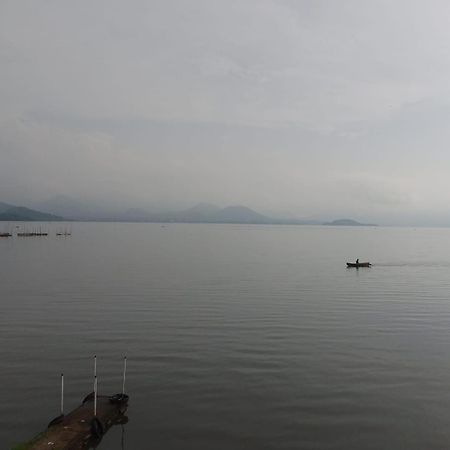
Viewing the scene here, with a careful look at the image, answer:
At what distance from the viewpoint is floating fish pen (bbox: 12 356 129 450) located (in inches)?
679

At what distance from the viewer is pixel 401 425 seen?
20484 mm

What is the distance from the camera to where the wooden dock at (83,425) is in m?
17.2

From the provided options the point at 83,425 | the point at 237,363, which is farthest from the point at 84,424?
the point at 237,363

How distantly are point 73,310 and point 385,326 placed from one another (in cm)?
3126

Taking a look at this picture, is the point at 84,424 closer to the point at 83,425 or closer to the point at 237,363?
the point at 83,425

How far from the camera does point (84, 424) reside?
1891cm

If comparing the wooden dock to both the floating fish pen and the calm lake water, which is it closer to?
the floating fish pen

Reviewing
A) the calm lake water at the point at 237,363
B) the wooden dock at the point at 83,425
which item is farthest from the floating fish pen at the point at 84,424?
the calm lake water at the point at 237,363

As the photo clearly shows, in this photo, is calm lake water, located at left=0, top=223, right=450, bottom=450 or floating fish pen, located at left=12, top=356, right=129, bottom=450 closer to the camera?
floating fish pen, located at left=12, top=356, right=129, bottom=450

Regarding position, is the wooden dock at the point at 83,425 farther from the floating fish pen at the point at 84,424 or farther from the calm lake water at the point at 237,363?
the calm lake water at the point at 237,363

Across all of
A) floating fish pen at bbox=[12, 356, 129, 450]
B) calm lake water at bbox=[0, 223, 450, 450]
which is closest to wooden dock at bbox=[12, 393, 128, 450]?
floating fish pen at bbox=[12, 356, 129, 450]

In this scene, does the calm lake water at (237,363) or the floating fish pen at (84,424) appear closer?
the floating fish pen at (84,424)

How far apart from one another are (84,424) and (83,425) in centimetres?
8

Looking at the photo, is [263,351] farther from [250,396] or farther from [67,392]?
[67,392]
